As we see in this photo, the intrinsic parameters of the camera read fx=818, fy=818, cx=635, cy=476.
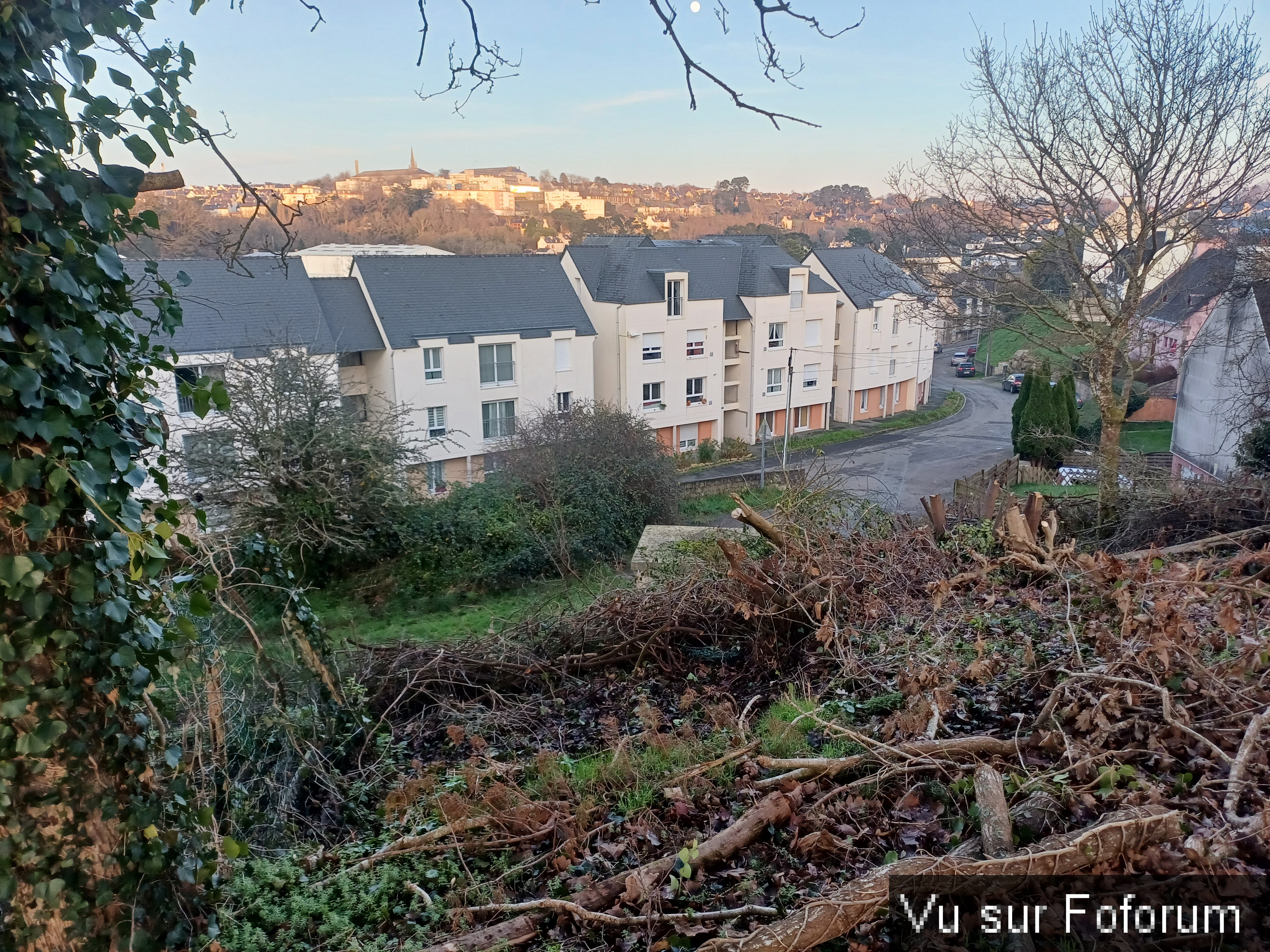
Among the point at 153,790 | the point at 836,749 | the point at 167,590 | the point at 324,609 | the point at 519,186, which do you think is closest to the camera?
the point at 153,790

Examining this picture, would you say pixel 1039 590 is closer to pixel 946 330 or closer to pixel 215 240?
pixel 215 240

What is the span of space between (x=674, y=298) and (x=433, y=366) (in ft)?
35.5

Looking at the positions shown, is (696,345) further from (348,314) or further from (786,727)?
(786,727)

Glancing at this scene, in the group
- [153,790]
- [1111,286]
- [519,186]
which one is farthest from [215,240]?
[519,186]

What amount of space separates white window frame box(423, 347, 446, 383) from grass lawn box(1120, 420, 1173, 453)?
23419 mm

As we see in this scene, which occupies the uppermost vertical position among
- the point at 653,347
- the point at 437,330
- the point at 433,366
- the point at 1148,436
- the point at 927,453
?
the point at 437,330

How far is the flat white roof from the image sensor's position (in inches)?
1291

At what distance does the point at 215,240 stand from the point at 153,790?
3.83 metres

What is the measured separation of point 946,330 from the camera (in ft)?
56.5

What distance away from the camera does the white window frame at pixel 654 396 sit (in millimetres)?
33094

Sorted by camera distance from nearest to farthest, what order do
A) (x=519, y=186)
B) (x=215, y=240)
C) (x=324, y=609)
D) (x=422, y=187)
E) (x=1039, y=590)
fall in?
(x=215, y=240) → (x=1039, y=590) → (x=324, y=609) → (x=422, y=187) → (x=519, y=186)

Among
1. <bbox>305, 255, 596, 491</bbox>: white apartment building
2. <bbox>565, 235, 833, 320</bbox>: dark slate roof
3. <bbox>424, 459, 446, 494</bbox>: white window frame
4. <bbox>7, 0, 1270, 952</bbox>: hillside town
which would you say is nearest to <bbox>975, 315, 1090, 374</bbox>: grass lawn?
<bbox>7, 0, 1270, 952</bbox>: hillside town

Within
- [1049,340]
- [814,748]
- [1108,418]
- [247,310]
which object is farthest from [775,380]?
[814,748]

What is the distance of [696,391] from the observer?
115 ft
